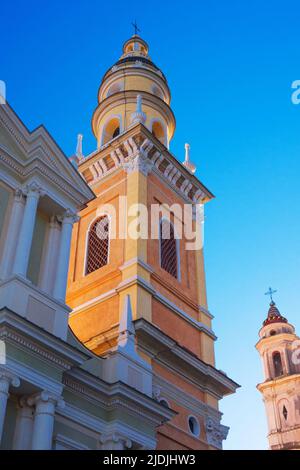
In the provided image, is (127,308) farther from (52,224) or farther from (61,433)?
(61,433)

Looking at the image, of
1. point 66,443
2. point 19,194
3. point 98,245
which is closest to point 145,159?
point 98,245

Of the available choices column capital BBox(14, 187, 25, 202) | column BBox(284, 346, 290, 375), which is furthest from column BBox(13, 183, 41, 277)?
column BBox(284, 346, 290, 375)

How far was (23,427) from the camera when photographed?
11680 millimetres

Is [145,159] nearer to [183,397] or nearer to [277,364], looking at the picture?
[183,397]

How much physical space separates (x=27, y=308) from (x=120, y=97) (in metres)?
16.4

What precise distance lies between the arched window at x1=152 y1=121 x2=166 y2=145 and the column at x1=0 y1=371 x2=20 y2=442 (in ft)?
57.5

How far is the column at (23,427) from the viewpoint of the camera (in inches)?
452

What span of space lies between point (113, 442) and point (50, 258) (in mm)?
4197

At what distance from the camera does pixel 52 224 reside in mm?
15086

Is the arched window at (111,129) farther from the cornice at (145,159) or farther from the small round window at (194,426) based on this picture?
the small round window at (194,426)

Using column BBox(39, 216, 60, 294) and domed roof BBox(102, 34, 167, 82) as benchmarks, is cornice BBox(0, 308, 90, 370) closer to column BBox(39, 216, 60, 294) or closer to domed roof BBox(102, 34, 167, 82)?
column BBox(39, 216, 60, 294)

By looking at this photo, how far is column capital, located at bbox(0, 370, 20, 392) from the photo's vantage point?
11.0 m

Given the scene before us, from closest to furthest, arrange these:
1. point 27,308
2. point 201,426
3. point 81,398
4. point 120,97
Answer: point 27,308, point 81,398, point 201,426, point 120,97
